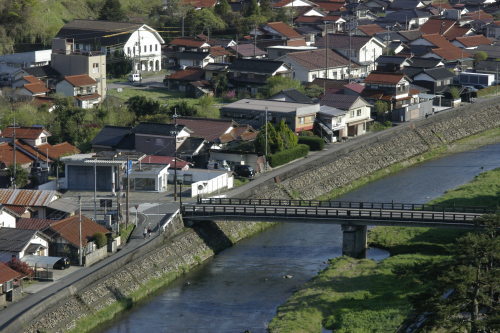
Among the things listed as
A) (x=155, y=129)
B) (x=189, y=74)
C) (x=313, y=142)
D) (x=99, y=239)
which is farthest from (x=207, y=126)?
(x=99, y=239)

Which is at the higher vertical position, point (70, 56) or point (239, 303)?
point (70, 56)

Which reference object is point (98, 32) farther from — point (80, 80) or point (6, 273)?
point (6, 273)

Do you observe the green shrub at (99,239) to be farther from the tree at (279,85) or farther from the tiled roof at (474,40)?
the tiled roof at (474,40)

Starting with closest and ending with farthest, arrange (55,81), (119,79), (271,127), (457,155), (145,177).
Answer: (145,177)
(271,127)
(457,155)
(55,81)
(119,79)

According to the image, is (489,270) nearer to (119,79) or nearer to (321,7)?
(119,79)

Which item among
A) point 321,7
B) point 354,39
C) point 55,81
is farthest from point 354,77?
point 321,7

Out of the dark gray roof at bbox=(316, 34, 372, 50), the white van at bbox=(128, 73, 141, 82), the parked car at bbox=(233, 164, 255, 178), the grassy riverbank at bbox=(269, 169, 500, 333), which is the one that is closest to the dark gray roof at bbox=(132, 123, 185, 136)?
the parked car at bbox=(233, 164, 255, 178)

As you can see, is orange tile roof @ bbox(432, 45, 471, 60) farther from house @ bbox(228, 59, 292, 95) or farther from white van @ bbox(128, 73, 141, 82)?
white van @ bbox(128, 73, 141, 82)
